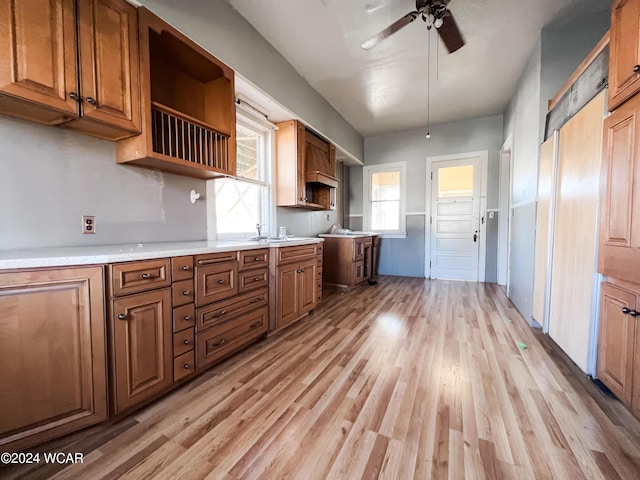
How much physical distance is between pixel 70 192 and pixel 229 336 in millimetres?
1349

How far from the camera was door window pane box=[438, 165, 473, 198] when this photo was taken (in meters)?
4.70

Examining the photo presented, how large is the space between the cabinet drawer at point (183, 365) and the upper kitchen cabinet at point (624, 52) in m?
2.84

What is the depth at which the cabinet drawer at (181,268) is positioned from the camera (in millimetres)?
1525

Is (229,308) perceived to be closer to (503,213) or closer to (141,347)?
(141,347)

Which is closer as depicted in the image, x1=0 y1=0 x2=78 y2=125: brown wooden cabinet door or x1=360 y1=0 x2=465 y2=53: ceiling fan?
x1=0 y1=0 x2=78 y2=125: brown wooden cabinet door

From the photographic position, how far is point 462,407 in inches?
57.0

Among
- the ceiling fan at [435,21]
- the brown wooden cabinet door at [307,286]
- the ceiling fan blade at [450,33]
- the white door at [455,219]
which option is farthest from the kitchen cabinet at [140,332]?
the white door at [455,219]

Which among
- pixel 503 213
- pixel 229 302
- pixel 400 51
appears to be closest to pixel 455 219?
pixel 503 213

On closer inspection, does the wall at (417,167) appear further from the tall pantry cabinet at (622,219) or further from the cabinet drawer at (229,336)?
the cabinet drawer at (229,336)

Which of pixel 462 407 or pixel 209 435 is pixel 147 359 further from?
pixel 462 407

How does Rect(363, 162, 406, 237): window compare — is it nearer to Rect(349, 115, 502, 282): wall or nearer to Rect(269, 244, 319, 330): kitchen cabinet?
Rect(349, 115, 502, 282): wall

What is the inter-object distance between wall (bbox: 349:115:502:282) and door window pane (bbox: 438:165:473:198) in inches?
11.4

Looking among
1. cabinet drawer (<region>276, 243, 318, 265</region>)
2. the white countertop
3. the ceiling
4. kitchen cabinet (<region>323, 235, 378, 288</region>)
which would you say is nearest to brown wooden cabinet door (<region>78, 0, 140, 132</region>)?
the white countertop

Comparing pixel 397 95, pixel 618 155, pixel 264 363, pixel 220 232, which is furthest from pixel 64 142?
pixel 397 95
